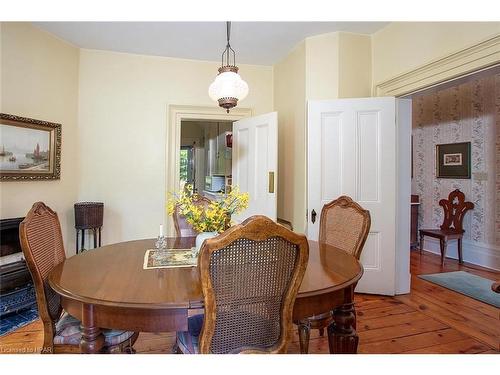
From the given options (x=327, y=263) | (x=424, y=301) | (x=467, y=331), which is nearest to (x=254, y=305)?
(x=327, y=263)

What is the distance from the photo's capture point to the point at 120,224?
361cm

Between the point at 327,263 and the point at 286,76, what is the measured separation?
264cm

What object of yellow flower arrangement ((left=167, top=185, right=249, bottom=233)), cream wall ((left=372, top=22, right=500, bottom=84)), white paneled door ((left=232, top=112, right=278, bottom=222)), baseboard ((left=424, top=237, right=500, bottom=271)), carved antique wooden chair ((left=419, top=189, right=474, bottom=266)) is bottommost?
baseboard ((left=424, top=237, right=500, bottom=271))

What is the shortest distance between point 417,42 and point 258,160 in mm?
1855

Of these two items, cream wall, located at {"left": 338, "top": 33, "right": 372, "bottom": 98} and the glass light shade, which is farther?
cream wall, located at {"left": 338, "top": 33, "right": 372, "bottom": 98}

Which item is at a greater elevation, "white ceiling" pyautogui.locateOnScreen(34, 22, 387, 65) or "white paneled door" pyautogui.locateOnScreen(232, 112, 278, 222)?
"white ceiling" pyautogui.locateOnScreen(34, 22, 387, 65)

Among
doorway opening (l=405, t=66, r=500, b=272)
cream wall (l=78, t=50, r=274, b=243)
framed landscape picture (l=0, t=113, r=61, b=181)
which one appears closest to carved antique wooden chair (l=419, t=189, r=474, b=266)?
doorway opening (l=405, t=66, r=500, b=272)

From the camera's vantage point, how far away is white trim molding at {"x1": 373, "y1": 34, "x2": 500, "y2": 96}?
6.81ft

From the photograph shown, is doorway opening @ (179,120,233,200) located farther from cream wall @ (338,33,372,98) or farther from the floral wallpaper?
the floral wallpaper

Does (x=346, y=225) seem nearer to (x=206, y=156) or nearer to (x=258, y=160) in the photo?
(x=258, y=160)

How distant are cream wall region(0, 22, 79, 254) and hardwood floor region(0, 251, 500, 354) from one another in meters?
1.17

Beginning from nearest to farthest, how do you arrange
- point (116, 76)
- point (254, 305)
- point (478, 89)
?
point (254, 305) < point (116, 76) < point (478, 89)

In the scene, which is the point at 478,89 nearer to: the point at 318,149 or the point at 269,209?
the point at 318,149

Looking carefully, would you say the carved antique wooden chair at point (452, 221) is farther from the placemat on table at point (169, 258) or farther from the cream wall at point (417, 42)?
the placemat on table at point (169, 258)
